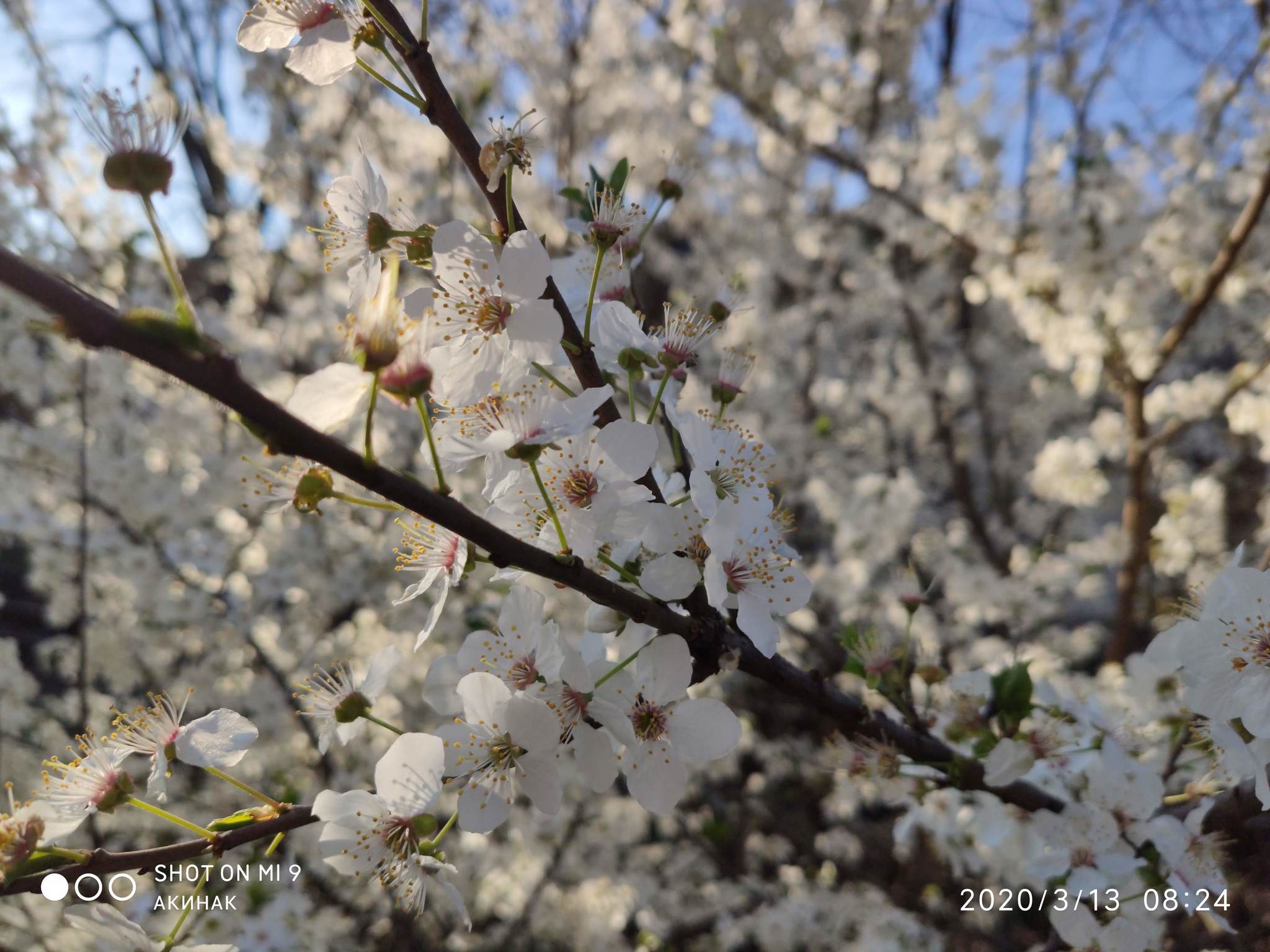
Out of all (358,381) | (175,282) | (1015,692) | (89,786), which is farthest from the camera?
(1015,692)

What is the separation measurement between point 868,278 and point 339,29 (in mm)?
5208

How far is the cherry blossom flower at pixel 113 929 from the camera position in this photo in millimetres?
831

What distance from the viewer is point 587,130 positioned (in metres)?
5.89

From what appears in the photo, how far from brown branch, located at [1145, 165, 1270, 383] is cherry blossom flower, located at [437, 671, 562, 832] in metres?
3.08

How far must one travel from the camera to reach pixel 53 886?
0.82 metres

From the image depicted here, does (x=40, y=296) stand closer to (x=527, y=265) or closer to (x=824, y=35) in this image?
(x=527, y=265)

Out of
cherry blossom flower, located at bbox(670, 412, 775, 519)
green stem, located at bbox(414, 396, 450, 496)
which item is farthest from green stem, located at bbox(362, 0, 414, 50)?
cherry blossom flower, located at bbox(670, 412, 775, 519)

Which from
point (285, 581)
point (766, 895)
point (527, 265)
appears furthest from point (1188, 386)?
point (285, 581)

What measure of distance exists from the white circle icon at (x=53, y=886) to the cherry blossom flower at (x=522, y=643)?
18.5 inches

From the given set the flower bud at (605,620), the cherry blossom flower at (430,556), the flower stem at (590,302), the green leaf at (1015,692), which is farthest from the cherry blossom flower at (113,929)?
the green leaf at (1015,692)

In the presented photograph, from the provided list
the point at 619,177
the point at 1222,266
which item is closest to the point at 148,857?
the point at 619,177

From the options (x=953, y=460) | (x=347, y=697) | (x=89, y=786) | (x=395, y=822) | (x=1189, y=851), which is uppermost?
(x=953, y=460)

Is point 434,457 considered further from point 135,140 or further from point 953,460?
point 953,460

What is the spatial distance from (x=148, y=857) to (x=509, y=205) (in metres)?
0.81
